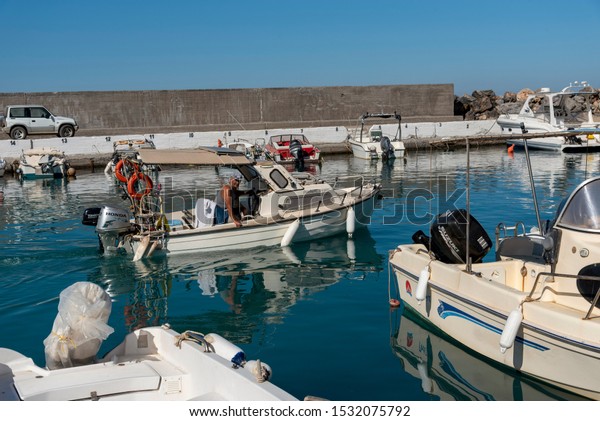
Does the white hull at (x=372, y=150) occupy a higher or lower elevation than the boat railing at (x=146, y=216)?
higher

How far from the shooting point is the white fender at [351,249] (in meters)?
13.3

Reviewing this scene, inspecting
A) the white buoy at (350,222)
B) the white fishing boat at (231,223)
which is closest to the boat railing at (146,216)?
the white fishing boat at (231,223)

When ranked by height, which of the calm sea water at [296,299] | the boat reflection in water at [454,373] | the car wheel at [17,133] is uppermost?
the car wheel at [17,133]

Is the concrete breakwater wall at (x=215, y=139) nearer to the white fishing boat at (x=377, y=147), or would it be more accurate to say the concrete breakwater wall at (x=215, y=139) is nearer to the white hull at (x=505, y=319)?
the white fishing boat at (x=377, y=147)

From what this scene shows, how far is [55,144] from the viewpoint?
31.6m

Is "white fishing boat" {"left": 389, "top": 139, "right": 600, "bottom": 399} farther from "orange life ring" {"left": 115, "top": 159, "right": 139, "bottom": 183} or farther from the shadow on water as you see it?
"orange life ring" {"left": 115, "top": 159, "right": 139, "bottom": 183}

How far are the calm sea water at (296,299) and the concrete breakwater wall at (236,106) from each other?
18.0 metres

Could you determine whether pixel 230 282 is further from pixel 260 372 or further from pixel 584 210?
pixel 584 210

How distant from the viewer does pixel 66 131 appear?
33188 mm

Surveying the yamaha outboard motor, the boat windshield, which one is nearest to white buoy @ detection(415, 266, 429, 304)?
the boat windshield

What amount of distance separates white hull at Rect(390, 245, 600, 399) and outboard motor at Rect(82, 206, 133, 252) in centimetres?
575

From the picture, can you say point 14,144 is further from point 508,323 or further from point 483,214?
point 508,323

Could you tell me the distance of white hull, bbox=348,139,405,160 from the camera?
3256 cm

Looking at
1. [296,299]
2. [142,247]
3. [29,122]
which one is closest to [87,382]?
[296,299]
